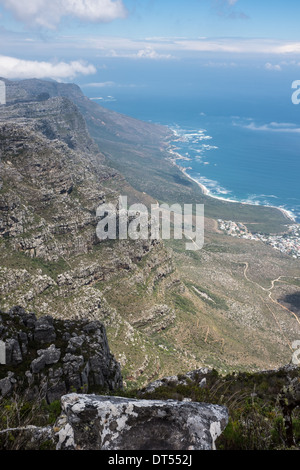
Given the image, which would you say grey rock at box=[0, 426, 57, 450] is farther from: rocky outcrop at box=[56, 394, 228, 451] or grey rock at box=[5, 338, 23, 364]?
grey rock at box=[5, 338, 23, 364]

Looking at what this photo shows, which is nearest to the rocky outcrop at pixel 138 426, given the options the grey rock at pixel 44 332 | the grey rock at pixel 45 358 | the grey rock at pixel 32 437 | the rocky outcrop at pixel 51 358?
the grey rock at pixel 32 437

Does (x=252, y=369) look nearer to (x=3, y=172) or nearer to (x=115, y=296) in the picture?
(x=115, y=296)

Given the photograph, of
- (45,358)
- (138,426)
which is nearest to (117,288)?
(45,358)

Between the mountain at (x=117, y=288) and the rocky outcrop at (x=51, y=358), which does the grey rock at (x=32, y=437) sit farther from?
the mountain at (x=117, y=288)

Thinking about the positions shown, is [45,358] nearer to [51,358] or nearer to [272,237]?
[51,358]

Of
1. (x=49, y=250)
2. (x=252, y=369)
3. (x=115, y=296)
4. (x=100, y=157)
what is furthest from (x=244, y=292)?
(x=100, y=157)
